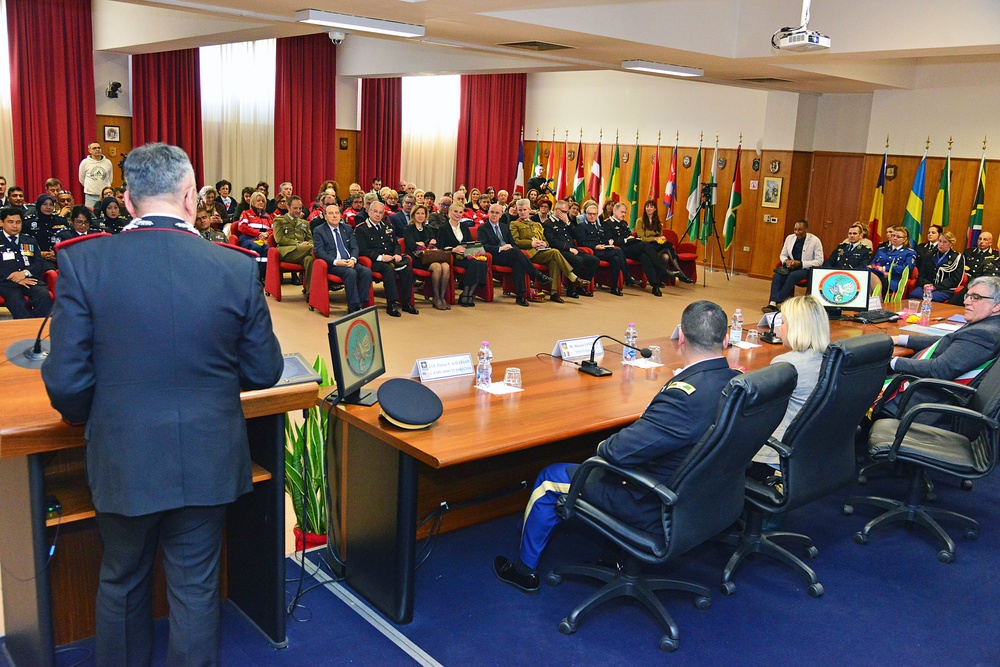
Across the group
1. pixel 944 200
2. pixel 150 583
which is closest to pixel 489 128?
pixel 944 200

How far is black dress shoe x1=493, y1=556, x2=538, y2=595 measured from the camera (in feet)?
10.5

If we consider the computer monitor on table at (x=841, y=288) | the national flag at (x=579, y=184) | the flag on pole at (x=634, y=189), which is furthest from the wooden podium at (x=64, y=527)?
the national flag at (x=579, y=184)

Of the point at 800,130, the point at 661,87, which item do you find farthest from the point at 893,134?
the point at 661,87

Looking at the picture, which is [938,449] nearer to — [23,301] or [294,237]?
[23,301]

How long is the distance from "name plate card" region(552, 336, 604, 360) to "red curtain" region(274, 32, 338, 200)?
423 inches

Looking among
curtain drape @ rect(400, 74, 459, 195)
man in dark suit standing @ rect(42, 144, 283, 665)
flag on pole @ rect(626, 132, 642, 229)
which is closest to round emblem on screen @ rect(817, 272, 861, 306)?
man in dark suit standing @ rect(42, 144, 283, 665)

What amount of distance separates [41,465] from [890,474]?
4.20m

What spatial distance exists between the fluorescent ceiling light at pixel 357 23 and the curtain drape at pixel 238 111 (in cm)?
693

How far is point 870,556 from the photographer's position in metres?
3.67

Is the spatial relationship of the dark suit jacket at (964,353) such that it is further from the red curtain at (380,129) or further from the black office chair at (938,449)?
the red curtain at (380,129)

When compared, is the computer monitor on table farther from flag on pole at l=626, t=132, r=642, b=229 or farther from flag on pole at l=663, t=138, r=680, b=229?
flag on pole at l=626, t=132, r=642, b=229

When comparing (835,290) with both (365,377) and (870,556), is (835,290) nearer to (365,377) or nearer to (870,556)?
(870,556)

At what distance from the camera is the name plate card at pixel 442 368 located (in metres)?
3.59

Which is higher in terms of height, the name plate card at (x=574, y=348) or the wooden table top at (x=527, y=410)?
the name plate card at (x=574, y=348)
